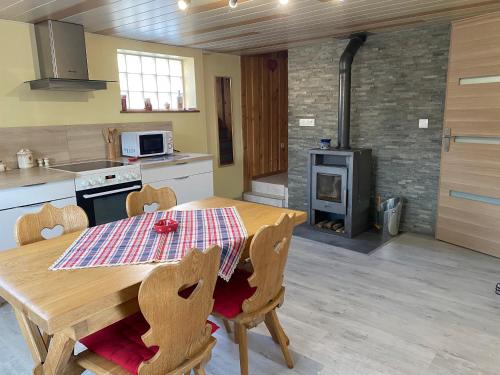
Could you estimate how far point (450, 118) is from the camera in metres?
3.51

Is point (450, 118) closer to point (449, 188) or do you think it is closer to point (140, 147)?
point (449, 188)

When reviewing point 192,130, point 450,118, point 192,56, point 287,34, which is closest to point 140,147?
point 192,130

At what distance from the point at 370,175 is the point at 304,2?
212 centimetres

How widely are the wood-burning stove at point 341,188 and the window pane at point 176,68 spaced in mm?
2046

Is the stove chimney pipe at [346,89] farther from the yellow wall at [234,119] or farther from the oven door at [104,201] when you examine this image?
the oven door at [104,201]

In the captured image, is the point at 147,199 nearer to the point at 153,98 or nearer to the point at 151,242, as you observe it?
the point at 151,242

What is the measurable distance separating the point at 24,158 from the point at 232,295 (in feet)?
8.45

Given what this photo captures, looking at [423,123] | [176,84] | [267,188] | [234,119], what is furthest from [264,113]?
[423,123]

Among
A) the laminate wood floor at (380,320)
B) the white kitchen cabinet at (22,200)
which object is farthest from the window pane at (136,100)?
the laminate wood floor at (380,320)

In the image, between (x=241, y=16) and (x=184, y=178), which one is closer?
(x=241, y=16)

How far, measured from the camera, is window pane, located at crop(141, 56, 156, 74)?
14.5ft

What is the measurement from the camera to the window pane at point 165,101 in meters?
4.57

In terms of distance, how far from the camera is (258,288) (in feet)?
5.52

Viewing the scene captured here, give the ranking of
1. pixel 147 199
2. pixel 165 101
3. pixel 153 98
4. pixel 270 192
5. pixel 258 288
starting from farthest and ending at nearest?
1. pixel 270 192
2. pixel 165 101
3. pixel 153 98
4. pixel 147 199
5. pixel 258 288
